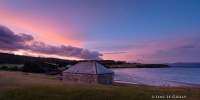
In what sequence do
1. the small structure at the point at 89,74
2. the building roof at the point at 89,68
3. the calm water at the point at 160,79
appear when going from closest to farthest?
1. the small structure at the point at 89,74
2. the building roof at the point at 89,68
3. the calm water at the point at 160,79

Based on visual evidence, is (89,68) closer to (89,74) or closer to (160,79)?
(89,74)

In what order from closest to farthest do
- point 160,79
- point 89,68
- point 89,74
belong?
point 89,74
point 89,68
point 160,79

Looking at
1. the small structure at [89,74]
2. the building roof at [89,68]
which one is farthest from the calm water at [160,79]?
the building roof at [89,68]

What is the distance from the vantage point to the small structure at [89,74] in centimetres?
4484

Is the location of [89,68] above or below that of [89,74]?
above

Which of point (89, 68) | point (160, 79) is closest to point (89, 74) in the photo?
point (89, 68)

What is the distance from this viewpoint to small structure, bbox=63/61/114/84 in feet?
147

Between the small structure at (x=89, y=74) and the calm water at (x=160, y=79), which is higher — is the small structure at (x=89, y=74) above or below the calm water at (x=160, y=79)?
above

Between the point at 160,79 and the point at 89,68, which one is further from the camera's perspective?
the point at 160,79

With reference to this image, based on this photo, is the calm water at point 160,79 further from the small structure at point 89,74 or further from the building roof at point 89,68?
the building roof at point 89,68

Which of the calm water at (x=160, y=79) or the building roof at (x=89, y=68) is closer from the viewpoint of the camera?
the building roof at (x=89, y=68)

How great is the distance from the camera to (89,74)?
4534 cm

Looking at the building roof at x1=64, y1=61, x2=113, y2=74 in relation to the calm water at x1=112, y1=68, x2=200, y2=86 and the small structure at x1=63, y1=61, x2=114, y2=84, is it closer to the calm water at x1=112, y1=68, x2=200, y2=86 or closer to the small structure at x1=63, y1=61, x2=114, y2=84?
the small structure at x1=63, y1=61, x2=114, y2=84

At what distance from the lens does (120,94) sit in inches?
842
